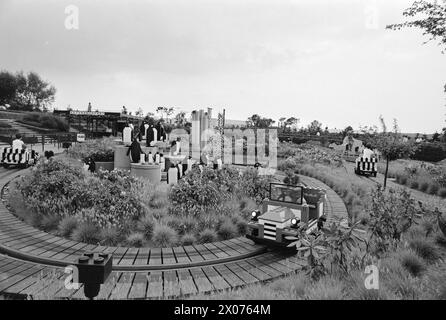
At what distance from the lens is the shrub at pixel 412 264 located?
4054 millimetres

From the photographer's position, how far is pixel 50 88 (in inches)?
2355

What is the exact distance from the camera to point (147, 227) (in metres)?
5.48

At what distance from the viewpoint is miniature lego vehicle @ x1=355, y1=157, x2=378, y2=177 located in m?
15.4

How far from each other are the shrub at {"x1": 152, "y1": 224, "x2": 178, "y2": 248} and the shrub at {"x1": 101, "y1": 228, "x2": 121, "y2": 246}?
66 cm

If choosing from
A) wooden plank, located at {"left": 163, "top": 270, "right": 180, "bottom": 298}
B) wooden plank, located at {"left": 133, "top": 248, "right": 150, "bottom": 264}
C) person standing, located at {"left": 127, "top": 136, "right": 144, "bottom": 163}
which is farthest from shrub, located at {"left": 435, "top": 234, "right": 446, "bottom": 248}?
person standing, located at {"left": 127, "top": 136, "right": 144, "bottom": 163}

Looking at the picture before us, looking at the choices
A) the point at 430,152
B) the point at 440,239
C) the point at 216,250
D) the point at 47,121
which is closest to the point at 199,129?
the point at 216,250

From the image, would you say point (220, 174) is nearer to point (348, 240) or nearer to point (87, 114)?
point (348, 240)

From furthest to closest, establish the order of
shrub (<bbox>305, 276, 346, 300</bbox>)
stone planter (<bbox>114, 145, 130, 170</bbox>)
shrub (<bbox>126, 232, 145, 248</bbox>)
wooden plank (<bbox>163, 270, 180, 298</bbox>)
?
stone planter (<bbox>114, 145, 130, 170</bbox>), shrub (<bbox>126, 232, 145, 248</bbox>), wooden plank (<bbox>163, 270, 180, 298</bbox>), shrub (<bbox>305, 276, 346, 300</bbox>)

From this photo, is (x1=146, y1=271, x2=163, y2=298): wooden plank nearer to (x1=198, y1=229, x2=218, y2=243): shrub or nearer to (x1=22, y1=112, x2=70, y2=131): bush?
(x1=198, y1=229, x2=218, y2=243): shrub

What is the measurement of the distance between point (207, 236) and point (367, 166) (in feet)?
42.8

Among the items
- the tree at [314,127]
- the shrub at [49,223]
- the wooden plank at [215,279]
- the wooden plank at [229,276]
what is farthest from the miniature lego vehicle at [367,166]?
the tree at [314,127]
